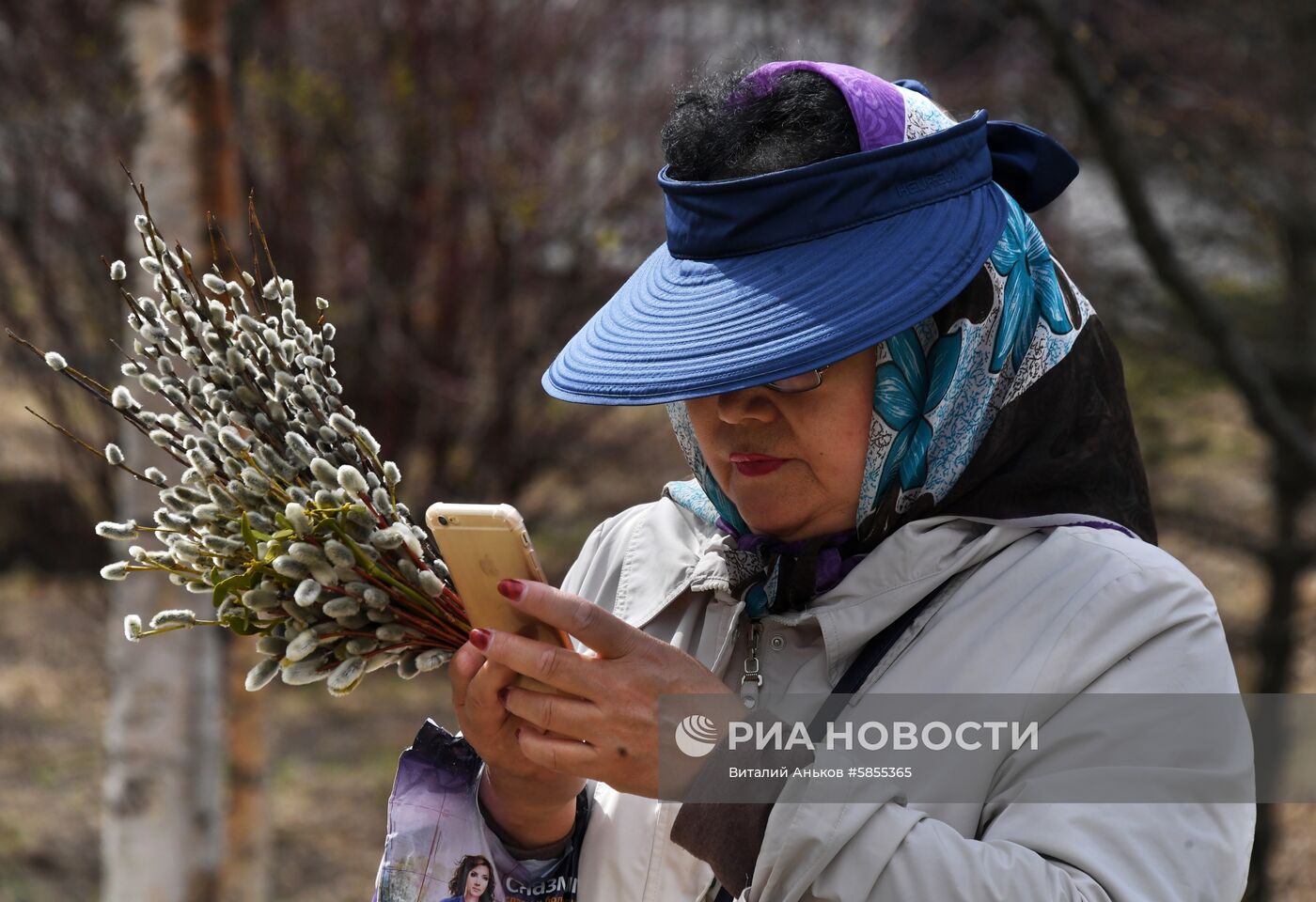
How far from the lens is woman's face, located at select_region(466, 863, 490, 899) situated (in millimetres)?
1590

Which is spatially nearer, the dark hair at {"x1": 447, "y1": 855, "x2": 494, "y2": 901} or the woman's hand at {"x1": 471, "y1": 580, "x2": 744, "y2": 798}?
the woman's hand at {"x1": 471, "y1": 580, "x2": 744, "y2": 798}

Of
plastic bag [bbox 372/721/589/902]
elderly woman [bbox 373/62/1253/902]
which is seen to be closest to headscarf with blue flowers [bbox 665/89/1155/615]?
elderly woman [bbox 373/62/1253/902]

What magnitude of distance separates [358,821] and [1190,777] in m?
5.49

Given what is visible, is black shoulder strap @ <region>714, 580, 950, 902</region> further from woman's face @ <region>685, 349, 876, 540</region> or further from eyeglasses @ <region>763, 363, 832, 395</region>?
eyeglasses @ <region>763, 363, 832, 395</region>

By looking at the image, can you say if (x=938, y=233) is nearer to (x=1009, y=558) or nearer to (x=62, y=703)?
(x=1009, y=558)

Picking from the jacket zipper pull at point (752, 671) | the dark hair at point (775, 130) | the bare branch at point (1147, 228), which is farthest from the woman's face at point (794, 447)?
the bare branch at point (1147, 228)

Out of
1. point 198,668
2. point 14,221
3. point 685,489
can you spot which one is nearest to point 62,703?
point 14,221

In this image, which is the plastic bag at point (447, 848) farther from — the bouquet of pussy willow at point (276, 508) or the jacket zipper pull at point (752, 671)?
the jacket zipper pull at point (752, 671)

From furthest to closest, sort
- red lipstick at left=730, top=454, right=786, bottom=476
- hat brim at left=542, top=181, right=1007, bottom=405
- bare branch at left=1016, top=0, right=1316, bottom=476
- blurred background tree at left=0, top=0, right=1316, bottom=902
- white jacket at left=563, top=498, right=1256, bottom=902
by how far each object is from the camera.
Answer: blurred background tree at left=0, top=0, right=1316, bottom=902, bare branch at left=1016, top=0, right=1316, bottom=476, red lipstick at left=730, top=454, right=786, bottom=476, hat brim at left=542, top=181, right=1007, bottom=405, white jacket at left=563, top=498, right=1256, bottom=902

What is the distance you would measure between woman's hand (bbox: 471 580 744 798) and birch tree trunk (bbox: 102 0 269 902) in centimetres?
Answer: 249

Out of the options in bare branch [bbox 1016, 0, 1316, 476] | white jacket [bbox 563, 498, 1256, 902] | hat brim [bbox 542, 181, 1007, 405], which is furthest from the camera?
bare branch [bbox 1016, 0, 1316, 476]

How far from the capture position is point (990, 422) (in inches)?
60.2

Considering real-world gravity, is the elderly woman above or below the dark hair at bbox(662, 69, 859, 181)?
below

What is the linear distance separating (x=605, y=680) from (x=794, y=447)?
35cm
